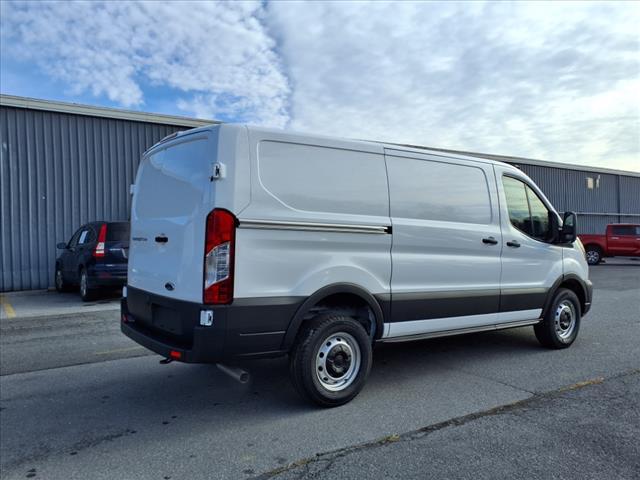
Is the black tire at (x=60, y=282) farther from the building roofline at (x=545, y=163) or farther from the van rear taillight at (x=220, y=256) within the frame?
the building roofline at (x=545, y=163)

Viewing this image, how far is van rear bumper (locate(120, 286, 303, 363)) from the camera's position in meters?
3.65

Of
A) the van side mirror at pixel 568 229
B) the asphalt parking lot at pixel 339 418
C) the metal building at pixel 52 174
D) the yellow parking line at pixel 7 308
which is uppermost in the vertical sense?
the metal building at pixel 52 174

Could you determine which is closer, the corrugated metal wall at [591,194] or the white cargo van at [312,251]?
the white cargo van at [312,251]

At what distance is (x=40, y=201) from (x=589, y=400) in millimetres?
13157

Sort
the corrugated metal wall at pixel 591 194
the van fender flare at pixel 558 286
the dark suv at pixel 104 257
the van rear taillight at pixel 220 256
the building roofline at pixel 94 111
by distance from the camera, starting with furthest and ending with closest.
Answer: the corrugated metal wall at pixel 591 194 → the building roofline at pixel 94 111 → the dark suv at pixel 104 257 → the van fender flare at pixel 558 286 → the van rear taillight at pixel 220 256

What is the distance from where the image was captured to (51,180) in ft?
43.8

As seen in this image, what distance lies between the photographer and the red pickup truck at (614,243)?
69.2 feet

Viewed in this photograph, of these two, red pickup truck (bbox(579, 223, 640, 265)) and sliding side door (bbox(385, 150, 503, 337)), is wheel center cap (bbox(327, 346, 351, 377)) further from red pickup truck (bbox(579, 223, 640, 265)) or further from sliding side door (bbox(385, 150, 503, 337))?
red pickup truck (bbox(579, 223, 640, 265))

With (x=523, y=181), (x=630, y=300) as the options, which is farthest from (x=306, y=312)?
(x=630, y=300)

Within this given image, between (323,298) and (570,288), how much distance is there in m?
3.81

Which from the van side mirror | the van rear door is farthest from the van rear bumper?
the van side mirror

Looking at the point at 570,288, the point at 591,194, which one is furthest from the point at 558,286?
the point at 591,194

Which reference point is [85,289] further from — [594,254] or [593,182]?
[593,182]

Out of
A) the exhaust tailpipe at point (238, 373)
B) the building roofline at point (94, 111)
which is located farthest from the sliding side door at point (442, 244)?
the building roofline at point (94, 111)
